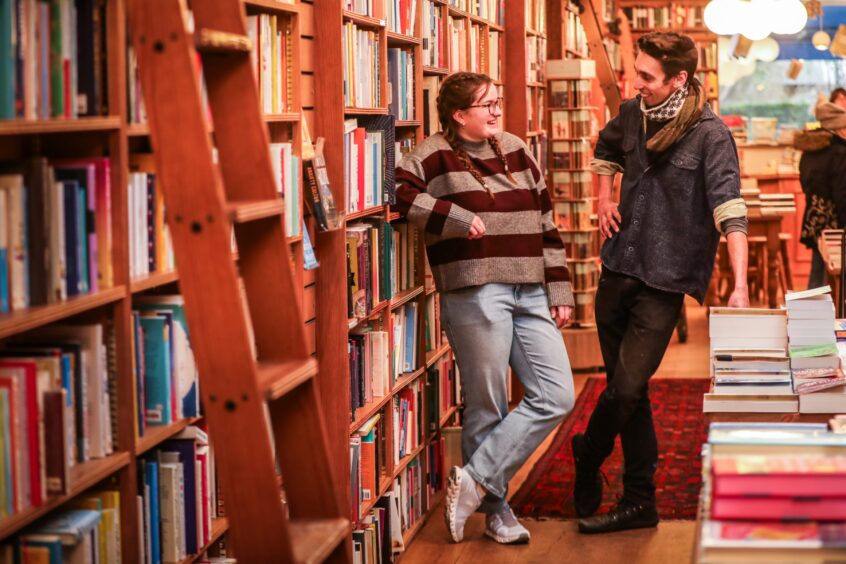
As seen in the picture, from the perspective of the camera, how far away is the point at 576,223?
26.6 ft

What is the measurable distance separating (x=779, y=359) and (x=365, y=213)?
1404 millimetres

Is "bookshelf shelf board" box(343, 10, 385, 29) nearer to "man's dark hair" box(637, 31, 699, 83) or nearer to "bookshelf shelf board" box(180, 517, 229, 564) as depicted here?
"man's dark hair" box(637, 31, 699, 83)

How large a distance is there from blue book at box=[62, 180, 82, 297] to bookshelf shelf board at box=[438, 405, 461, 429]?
294 cm

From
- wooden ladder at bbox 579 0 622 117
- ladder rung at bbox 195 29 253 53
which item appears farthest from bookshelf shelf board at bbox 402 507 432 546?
wooden ladder at bbox 579 0 622 117

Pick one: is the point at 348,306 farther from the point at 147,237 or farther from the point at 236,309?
the point at 236,309

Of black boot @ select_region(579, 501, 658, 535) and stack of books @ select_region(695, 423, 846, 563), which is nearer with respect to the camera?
stack of books @ select_region(695, 423, 846, 563)

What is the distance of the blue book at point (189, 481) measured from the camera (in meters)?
2.61

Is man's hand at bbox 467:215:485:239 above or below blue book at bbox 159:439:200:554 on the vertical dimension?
above

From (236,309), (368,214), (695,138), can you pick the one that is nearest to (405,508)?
(368,214)

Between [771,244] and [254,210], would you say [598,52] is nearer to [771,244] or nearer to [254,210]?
[771,244]

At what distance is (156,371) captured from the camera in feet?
8.21

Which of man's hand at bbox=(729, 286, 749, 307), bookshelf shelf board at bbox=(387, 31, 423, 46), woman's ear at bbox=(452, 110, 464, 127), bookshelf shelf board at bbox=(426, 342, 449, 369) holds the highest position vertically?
bookshelf shelf board at bbox=(387, 31, 423, 46)

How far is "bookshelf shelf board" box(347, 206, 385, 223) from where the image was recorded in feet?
12.3

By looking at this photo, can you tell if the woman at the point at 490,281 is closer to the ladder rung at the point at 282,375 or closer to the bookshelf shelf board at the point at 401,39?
the bookshelf shelf board at the point at 401,39
